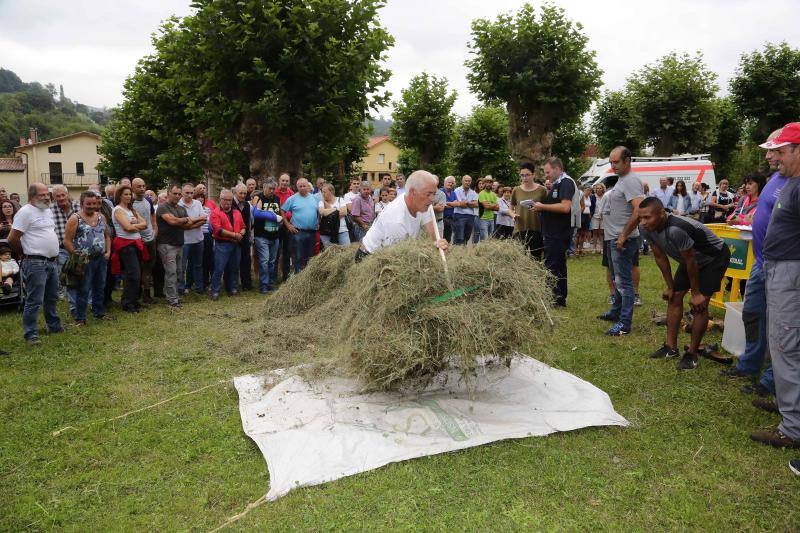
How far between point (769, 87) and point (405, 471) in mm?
31560

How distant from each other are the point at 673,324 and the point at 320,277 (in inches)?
199

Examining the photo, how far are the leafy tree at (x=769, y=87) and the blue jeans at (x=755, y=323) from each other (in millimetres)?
27629

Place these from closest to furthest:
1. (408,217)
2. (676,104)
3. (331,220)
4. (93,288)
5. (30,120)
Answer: (408,217)
(93,288)
(331,220)
(676,104)
(30,120)

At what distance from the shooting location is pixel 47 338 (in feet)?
22.4

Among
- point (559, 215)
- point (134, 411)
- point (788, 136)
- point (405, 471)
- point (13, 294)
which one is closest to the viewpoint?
point (405, 471)

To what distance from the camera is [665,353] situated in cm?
578

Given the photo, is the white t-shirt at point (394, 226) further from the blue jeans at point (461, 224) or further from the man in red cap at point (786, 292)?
the blue jeans at point (461, 224)

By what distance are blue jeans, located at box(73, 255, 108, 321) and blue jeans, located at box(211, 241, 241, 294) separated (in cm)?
195

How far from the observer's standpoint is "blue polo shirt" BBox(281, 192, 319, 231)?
10.2 meters

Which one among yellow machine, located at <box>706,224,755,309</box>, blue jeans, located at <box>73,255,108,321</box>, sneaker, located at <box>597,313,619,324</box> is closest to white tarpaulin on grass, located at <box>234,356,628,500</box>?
sneaker, located at <box>597,313,619,324</box>

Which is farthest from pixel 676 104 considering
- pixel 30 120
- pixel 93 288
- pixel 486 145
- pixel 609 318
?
pixel 30 120

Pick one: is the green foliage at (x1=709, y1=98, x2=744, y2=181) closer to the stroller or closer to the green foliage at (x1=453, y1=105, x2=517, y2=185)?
the green foliage at (x1=453, y1=105, x2=517, y2=185)

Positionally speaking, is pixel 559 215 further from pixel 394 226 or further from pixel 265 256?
pixel 265 256

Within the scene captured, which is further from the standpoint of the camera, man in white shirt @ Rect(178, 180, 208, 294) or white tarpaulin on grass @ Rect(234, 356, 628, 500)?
man in white shirt @ Rect(178, 180, 208, 294)
